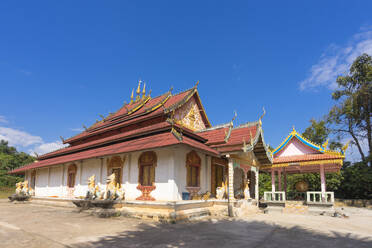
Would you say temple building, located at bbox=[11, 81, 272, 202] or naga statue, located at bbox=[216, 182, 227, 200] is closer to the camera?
temple building, located at bbox=[11, 81, 272, 202]

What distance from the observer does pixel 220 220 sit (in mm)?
9953

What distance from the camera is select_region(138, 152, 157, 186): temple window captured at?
10.8 metres

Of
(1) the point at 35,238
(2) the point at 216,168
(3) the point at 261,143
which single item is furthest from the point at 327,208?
(1) the point at 35,238

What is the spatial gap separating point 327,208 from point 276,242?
28.8 ft

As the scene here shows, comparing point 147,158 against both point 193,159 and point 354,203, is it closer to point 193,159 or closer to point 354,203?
point 193,159

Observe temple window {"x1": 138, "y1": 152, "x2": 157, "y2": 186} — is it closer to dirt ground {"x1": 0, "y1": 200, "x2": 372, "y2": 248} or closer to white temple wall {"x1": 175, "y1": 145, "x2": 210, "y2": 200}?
white temple wall {"x1": 175, "y1": 145, "x2": 210, "y2": 200}

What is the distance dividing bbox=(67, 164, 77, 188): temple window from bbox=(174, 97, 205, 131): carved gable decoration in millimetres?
7315

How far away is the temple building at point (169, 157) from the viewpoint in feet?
34.1

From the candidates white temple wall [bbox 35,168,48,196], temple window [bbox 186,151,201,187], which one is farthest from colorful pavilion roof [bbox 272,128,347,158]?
white temple wall [bbox 35,168,48,196]

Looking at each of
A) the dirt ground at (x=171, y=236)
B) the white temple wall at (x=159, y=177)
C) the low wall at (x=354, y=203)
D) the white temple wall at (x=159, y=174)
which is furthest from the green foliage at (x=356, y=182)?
the white temple wall at (x=159, y=177)

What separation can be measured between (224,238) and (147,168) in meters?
5.45

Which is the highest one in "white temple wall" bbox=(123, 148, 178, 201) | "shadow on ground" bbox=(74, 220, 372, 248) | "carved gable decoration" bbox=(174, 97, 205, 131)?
"carved gable decoration" bbox=(174, 97, 205, 131)

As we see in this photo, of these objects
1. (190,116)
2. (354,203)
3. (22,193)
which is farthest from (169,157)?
(354,203)

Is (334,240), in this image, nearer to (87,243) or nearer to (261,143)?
(87,243)
